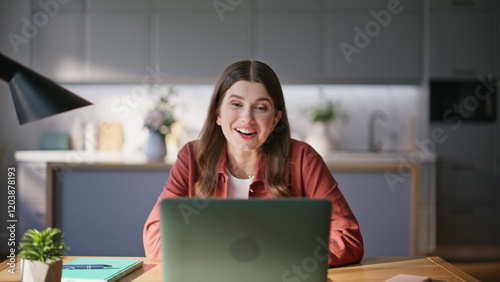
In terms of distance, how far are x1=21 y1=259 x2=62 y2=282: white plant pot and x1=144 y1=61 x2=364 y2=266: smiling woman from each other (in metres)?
0.69

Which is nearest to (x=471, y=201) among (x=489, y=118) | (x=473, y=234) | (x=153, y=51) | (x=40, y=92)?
(x=473, y=234)

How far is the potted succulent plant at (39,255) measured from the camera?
115 cm

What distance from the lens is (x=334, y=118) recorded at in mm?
4594

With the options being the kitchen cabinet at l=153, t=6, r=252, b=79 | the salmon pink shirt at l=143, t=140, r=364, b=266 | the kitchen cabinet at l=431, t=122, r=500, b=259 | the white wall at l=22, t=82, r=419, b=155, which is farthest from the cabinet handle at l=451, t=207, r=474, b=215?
the salmon pink shirt at l=143, t=140, r=364, b=266

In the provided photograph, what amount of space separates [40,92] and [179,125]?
3.48m

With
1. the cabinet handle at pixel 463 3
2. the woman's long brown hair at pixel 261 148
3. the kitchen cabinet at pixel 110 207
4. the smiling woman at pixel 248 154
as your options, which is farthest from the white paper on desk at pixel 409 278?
the cabinet handle at pixel 463 3

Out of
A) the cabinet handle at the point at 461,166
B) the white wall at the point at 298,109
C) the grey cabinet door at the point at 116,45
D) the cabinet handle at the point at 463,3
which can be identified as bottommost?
the cabinet handle at the point at 461,166

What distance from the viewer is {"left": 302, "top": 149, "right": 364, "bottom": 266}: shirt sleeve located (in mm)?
1537

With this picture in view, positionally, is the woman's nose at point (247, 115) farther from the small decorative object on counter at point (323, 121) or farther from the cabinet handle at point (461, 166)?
the cabinet handle at point (461, 166)

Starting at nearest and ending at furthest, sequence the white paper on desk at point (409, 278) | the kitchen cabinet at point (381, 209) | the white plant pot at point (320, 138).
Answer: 1. the white paper on desk at point (409, 278)
2. the kitchen cabinet at point (381, 209)
3. the white plant pot at point (320, 138)

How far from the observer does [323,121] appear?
14.8 ft

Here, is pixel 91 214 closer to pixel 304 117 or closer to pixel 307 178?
pixel 304 117

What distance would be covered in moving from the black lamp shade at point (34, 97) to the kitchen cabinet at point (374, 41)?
343 centimetres

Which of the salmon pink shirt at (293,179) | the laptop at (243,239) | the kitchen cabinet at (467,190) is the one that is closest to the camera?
the laptop at (243,239)
